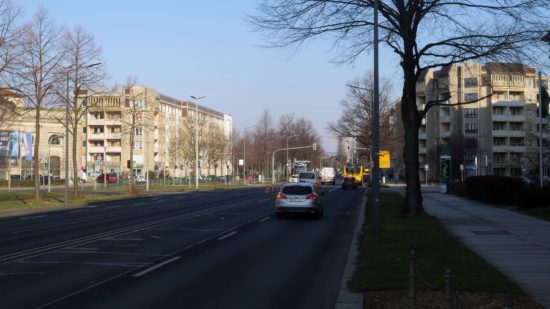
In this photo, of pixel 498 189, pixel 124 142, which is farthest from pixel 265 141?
pixel 498 189

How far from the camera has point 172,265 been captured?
13.2 metres

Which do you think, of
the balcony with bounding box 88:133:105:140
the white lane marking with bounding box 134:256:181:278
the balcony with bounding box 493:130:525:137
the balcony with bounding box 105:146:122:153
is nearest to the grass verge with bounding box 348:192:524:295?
the white lane marking with bounding box 134:256:181:278

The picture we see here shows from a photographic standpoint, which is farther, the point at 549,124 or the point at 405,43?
the point at 549,124

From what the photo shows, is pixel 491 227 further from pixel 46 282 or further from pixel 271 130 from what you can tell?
pixel 271 130

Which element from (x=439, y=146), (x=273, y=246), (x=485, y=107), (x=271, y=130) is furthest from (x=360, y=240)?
(x=271, y=130)

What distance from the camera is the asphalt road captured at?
969 centimetres

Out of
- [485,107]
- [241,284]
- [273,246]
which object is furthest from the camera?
[485,107]

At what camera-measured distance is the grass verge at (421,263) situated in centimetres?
988

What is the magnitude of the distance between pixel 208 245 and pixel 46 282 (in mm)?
6298

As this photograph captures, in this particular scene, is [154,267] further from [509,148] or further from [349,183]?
[509,148]

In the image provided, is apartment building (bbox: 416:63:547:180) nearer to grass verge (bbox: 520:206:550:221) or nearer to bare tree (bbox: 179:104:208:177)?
bare tree (bbox: 179:104:208:177)

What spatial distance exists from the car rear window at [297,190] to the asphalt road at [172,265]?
3944 millimetres

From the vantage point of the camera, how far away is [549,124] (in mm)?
76875

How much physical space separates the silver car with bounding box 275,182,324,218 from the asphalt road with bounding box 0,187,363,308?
11.8 feet
